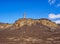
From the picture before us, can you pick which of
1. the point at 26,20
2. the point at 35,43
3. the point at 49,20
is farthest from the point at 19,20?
the point at 35,43

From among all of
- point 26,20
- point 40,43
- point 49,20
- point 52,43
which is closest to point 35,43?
point 40,43

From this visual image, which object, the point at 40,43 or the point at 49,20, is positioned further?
the point at 49,20

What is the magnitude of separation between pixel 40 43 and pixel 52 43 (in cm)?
332

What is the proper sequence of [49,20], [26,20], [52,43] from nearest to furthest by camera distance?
[52,43], [26,20], [49,20]

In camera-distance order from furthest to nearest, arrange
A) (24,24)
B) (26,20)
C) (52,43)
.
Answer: (26,20), (24,24), (52,43)

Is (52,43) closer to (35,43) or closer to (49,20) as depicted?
(35,43)

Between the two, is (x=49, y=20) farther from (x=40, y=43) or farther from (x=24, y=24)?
(x=40, y=43)

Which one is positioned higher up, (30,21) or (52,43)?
(30,21)

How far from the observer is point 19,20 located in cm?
11375

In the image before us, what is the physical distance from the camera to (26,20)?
109312 millimetres

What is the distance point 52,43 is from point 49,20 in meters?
73.0

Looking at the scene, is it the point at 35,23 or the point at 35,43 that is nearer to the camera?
the point at 35,43

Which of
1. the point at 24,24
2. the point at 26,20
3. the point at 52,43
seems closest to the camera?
the point at 52,43

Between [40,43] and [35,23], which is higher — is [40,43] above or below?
Answer: below
